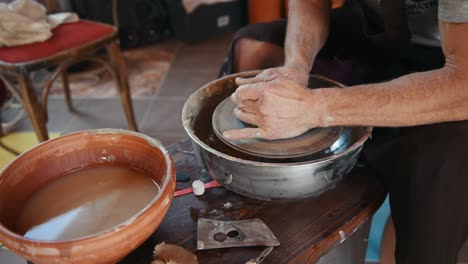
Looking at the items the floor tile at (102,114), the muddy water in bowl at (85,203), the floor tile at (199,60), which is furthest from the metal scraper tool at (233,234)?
the floor tile at (199,60)

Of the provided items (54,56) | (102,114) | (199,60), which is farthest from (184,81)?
(54,56)

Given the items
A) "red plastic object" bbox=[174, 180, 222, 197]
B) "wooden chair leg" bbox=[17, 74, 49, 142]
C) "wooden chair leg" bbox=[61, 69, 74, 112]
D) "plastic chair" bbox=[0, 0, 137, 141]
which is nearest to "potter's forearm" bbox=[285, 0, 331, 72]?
"red plastic object" bbox=[174, 180, 222, 197]

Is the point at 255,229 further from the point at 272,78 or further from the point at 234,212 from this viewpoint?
the point at 272,78

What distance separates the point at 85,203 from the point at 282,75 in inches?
17.7

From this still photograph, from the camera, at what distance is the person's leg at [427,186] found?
2.54 ft

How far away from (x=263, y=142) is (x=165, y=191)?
244mm

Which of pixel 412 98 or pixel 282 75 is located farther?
pixel 282 75

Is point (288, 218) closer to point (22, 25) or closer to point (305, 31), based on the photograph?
point (305, 31)

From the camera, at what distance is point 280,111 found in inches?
32.5

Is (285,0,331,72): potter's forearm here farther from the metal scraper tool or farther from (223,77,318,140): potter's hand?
the metal scraper tool

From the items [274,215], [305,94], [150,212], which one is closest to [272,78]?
[305,94]

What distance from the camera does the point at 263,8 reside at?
2697mm

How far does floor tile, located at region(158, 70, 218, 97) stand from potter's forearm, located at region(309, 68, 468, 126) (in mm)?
1515

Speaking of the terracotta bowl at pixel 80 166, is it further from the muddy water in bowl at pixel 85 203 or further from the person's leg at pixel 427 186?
the person's leg at pixel 427 186
